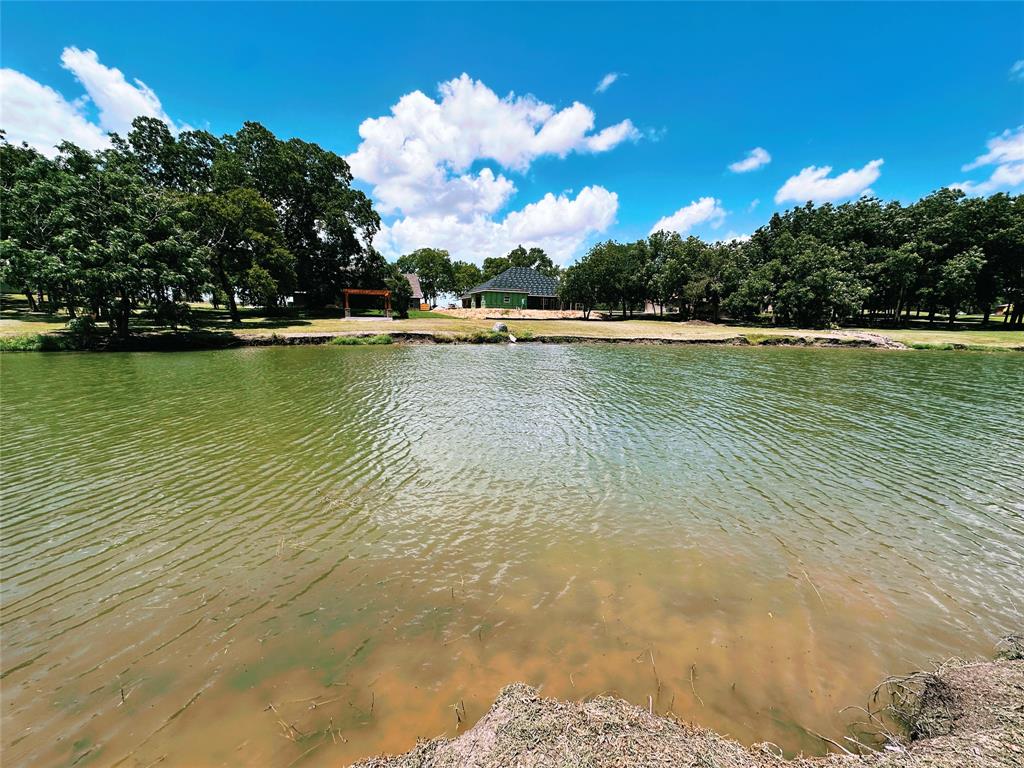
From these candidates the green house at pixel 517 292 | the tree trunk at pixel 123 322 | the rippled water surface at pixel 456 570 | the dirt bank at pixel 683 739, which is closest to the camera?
the dirt bank at pixel 683 739

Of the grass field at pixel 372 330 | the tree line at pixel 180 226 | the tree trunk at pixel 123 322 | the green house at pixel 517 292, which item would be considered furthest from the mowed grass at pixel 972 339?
the tree trunk at pixel 123 322

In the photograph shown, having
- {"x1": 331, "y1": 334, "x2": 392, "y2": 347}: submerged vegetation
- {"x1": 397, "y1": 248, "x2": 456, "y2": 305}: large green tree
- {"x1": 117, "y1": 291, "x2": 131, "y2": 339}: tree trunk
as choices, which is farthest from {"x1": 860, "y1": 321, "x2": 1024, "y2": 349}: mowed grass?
{"x1": 397, "y1": 248, "x2": 456, "y2": 305}: large green tree

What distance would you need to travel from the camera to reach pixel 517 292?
68.9 m

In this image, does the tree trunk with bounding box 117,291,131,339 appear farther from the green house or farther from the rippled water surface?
→ the green house

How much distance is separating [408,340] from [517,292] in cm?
3627

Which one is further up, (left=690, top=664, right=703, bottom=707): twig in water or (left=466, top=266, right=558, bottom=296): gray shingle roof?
(left=466, top=266, right=558, bottom=296): gray shingle roof

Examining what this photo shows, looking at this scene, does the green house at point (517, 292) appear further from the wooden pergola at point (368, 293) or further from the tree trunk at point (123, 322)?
the tree trunk at point (123, 322)

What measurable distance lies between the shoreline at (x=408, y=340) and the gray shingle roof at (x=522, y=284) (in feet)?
103

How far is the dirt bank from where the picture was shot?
104 inches

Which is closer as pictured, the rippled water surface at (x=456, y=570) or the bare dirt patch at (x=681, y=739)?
the bare dirt patch at (x=681, y=739)

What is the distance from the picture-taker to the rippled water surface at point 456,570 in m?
3.64

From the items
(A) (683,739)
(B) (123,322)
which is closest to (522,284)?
(B) (123,322)

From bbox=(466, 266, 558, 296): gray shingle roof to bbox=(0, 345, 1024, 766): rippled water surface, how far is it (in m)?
58.7

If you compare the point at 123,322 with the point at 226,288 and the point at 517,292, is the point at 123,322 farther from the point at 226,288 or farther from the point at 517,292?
the point at 517,292
